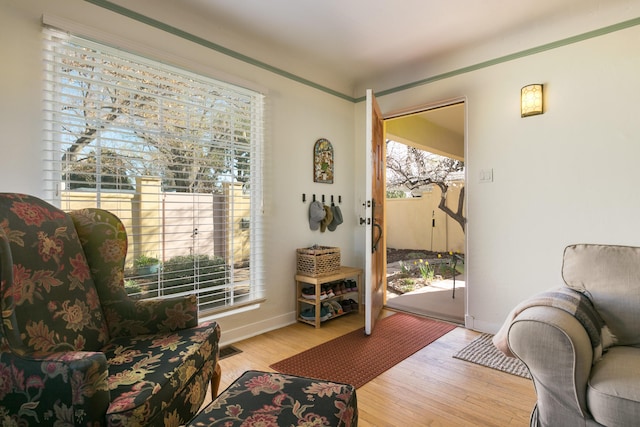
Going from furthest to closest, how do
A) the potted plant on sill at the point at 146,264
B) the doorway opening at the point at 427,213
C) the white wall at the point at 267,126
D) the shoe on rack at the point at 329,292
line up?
the doorway opening at the point at 427,213 < the shoe on rack at the point at 329,292 < the potted plant on sill at the point at 146,264 < the white wall at the point at 267,126

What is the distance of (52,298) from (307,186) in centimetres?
222

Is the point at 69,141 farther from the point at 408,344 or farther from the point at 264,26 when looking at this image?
the point at 408,344

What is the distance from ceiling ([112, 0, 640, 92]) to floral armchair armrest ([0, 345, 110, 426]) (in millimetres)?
2067

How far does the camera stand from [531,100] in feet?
8.64

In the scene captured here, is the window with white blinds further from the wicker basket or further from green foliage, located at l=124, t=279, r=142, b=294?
the wicker basket

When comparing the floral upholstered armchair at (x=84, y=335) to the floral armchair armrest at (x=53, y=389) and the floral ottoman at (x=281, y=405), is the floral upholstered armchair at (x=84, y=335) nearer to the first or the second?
the floral armchair armrest at (x=53, y=389)

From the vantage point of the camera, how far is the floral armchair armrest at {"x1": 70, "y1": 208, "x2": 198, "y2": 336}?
161cm

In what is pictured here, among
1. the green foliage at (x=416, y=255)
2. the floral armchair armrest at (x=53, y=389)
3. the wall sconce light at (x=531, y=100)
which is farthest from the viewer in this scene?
the green foliage at (x=416, y=255)

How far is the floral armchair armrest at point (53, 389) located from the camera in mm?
993

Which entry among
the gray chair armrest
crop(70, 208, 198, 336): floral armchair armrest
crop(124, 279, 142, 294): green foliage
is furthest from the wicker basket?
the gray chair armrest

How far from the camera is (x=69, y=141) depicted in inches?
77.3

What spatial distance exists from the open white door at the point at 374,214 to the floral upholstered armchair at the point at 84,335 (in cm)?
146

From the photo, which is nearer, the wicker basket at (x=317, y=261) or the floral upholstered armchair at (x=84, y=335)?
the floral upholstered armchair at (x=84, y=335)

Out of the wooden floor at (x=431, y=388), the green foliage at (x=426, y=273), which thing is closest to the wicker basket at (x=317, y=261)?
the wooden floor at (x=431, y=388)
